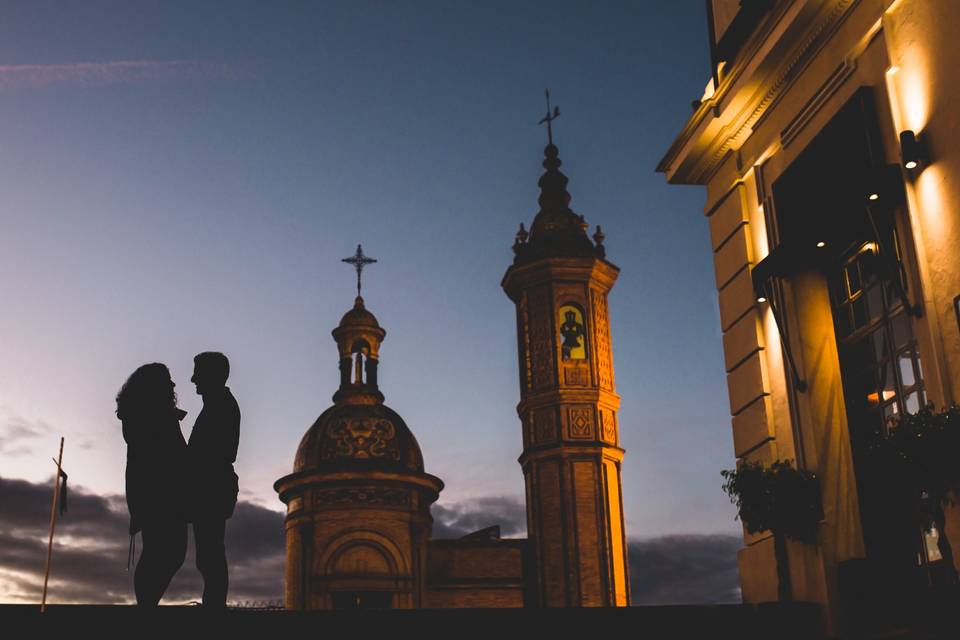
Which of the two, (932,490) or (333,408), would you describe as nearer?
(932,490)

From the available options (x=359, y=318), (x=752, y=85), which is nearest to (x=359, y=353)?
(x=359, y=318)

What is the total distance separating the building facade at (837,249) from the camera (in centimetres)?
1024

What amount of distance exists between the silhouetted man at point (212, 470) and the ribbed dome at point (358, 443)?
2109 centimetres

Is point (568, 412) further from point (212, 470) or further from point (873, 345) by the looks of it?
point (212, 470)

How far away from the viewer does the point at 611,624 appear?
877 centimetres

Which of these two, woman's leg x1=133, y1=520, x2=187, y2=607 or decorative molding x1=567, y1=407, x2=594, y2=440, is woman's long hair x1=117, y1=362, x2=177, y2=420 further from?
decorative molding x1=567, y1=407, x2=594, y2=440

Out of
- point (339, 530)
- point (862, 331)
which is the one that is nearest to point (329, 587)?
point (339, 530)

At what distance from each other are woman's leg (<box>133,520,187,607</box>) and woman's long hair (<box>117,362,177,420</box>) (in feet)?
2.88

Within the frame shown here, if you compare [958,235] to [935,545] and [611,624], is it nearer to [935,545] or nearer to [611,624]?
[935,545]

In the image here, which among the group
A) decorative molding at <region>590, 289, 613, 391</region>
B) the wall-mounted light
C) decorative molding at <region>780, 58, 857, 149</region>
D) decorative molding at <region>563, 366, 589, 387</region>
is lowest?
the wall-mounted light

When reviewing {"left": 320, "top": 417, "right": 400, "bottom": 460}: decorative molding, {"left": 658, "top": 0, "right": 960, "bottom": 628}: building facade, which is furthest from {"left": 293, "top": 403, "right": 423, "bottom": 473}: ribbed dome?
{"left": 658, "top": 0, "right": 960, "bottom": 628}: building facade

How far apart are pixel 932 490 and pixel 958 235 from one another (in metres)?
Answer: 2.25

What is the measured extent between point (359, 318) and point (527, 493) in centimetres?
800

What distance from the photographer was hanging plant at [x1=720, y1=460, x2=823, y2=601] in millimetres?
11906
